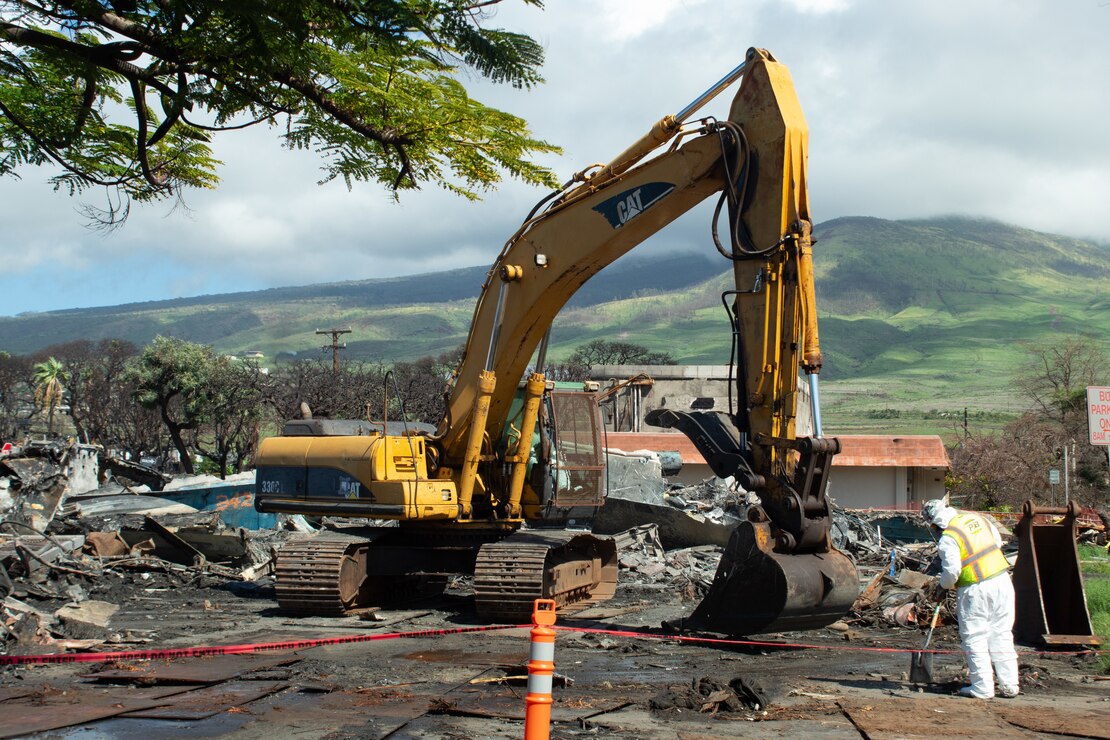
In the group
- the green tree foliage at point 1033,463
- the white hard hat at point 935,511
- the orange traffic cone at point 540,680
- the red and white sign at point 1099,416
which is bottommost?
the green tree foliage at point 1033,463

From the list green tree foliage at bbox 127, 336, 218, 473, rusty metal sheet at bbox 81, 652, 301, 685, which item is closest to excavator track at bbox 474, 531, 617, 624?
rusty metal sheet at bbox 81, 652, 301, 685

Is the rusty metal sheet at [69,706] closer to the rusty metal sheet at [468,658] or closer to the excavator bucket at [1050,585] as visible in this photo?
the rusty metal sheet at [468,658]

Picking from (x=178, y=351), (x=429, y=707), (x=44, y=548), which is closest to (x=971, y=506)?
(x=178, y=351)

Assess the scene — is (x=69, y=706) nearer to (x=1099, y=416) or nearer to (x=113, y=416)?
(x=1099, y=416)

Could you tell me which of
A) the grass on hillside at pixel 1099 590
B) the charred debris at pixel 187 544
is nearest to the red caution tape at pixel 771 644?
the grass on hillside at pixel 1099 590

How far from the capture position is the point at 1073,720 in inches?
312

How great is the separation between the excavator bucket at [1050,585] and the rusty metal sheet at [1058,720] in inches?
116

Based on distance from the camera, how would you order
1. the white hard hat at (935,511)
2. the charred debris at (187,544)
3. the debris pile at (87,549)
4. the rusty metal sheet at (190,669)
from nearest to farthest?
1. the rusty metal sheet at (190,669)
2. the white hard hat at (935,511)
3. the debris pile at (87,549)
4. the charred debris at (187,544)

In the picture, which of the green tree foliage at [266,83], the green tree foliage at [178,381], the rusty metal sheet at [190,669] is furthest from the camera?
the green tree foliage at [178,381]

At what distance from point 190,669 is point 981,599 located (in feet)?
21.7

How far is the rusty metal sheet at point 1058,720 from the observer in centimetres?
751

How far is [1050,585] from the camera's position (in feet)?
38.2

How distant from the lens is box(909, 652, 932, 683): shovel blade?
9.27 meters

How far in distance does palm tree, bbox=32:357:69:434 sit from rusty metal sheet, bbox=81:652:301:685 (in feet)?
210
